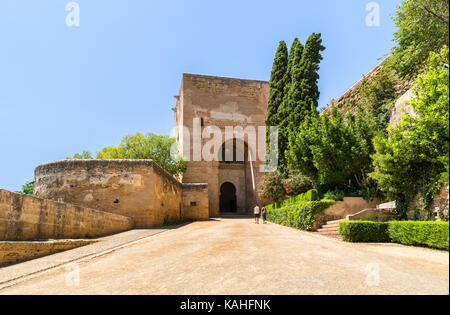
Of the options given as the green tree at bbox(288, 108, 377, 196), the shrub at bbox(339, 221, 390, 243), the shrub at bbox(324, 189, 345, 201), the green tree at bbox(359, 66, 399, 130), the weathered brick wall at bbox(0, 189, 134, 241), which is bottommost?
the shrub at bbox(339, 221, 390, 243)

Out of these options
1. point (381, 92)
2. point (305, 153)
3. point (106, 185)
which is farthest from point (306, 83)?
point (106, 185)

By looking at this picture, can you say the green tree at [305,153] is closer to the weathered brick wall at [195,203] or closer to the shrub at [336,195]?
the shrub at [336,195]

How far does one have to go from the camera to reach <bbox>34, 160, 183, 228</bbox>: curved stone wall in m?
12.5

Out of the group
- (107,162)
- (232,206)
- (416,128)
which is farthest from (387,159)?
(232,206)

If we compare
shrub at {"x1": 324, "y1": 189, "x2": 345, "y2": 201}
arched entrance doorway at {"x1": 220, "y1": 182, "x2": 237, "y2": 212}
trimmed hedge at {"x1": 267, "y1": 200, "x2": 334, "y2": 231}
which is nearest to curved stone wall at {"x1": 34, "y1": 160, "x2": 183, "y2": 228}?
trimmed hedge at {"x1": 267, "y1": 200, "x2": 334, "y2": 231}

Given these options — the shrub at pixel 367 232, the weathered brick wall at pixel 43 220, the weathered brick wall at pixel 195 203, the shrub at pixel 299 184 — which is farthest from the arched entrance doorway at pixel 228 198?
the shrub at pixel 367 232

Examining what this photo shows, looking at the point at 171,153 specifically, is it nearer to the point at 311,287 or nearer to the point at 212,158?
the point at 212,158

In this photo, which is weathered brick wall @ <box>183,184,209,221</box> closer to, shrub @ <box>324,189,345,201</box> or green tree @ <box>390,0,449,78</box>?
shrub @ <box>324,189,345,201</box>

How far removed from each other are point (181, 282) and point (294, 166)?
550 inches

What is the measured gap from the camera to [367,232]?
8.37 m

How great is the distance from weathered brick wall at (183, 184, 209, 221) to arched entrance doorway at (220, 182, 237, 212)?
12.6 m

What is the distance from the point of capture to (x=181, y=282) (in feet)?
7.16

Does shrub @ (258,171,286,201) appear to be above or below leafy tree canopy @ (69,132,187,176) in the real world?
below

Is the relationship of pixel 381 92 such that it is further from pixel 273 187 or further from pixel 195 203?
pixel 195 203
